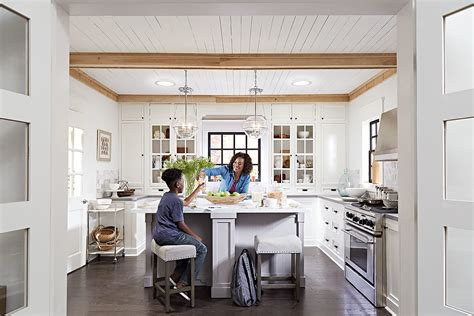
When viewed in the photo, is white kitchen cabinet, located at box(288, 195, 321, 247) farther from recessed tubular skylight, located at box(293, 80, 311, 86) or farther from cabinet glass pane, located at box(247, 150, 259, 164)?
recessed tubular skylight, located at box(293, 80, 311, 86)

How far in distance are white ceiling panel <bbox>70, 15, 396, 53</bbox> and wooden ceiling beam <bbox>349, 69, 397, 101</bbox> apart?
26.7 inches

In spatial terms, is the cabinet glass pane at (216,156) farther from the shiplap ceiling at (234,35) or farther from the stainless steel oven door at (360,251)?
the stainless steel oven door at (360,251)

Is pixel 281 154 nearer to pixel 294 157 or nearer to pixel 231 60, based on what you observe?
pixel 294 157

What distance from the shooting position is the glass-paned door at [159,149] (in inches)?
257

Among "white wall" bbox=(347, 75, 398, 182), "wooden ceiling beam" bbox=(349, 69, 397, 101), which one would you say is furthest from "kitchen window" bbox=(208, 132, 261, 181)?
"wooden ceiling beam" bbox=(349, 69, 397, 101)

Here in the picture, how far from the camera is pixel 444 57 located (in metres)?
1.21

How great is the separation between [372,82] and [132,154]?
4.23 meters

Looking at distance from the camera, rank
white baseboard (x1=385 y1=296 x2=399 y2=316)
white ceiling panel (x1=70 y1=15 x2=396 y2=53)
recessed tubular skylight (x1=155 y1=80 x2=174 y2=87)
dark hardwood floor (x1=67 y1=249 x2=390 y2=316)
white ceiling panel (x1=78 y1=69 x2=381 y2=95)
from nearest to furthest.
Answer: white ceiling panel (x1=70 y1=15 x2=396 y2=53) < white baseboard (x1=385 y1=296 x2=399 y2=316) < dark hardwood floor (x1=67 y1=249 x2=390 y2=316) < white ceiling panel (x1=78 y1=69 x2=381 y2=95) < recessed tubular skylight (x1=155 y1=80 x2=174 y2=87)

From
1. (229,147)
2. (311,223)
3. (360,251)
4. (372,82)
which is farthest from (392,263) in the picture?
(229,147)

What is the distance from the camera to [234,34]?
137 inches

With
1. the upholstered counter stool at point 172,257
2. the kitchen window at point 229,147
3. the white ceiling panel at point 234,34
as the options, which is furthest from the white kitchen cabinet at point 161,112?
the upholstered counter stool at point 172,257

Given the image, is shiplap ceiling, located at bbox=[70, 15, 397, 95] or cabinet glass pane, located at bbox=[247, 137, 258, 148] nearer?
shiplap ceiling, located at bbox=[70, 15, 397, 95]

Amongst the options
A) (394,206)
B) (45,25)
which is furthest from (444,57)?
Answer: (394,206)

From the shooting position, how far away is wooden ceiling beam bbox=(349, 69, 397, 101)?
4624 mm
